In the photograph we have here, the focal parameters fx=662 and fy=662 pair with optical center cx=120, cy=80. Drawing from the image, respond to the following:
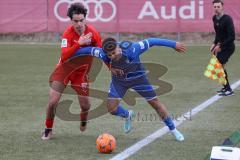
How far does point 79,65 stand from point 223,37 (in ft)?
17.5

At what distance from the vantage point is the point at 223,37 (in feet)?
45.7

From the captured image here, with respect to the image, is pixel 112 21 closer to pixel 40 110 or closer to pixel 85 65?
pixel 40 110

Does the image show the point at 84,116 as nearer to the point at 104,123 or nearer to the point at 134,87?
the point at 104,123

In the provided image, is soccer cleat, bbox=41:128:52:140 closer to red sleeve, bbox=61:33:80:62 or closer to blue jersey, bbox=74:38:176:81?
red sleeve, bbox=61:33:80:62

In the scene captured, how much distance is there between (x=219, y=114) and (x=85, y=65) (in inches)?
115

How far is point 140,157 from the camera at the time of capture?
8.21 meters

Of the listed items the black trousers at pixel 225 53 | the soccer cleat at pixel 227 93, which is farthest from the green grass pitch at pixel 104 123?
the black trousers at pixel 225 53

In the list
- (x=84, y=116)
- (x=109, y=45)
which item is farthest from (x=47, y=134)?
(x=109, y=45)

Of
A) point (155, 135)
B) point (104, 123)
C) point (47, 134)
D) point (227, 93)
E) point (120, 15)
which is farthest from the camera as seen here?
point (120, 15)

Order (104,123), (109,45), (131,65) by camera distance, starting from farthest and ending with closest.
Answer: (104,123) < (131,65) < (109,45)

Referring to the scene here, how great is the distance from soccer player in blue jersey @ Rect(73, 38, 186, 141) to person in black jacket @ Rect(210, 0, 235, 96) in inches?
184

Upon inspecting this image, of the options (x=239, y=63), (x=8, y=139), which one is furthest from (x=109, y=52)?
(x=239, y=63)

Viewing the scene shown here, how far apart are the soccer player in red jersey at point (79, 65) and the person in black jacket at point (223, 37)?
469 cm

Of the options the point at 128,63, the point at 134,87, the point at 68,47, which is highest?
the point at 68,47
